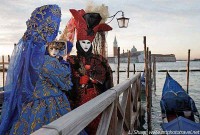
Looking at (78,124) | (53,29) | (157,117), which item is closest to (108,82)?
(53,29)

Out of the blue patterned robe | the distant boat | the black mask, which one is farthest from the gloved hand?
the distant boat

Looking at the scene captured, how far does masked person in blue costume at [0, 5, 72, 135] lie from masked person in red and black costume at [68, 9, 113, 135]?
2.31 ft

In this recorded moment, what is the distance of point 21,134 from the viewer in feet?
5.75

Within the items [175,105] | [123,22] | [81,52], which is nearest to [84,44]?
[81,52]

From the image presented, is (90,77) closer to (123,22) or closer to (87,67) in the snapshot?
(87,67)

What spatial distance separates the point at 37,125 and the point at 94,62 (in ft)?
4.15

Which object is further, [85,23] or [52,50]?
[85,23]

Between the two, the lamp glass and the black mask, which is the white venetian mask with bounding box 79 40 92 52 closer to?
the black mask

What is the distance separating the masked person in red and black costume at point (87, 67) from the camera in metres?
2.68

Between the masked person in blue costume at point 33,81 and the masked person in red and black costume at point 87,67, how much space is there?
704mm

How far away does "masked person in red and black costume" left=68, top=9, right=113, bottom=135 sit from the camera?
2.68m

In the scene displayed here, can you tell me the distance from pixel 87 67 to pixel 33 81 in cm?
103

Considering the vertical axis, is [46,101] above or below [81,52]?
below

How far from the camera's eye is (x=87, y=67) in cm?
278
